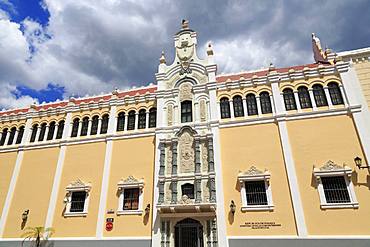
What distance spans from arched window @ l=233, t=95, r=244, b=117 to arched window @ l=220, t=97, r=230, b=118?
1.59 feet

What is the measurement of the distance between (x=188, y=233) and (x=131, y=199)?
14.5 feet

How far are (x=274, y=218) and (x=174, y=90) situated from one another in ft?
35.3

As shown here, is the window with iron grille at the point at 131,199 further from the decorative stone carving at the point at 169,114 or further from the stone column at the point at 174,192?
the decorative stone carving at the point at 169,114

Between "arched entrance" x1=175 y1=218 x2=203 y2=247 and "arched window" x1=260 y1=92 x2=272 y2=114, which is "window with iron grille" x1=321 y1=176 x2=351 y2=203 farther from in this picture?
"arched entrance" x1=175 y1=218 x2=203 y2=247

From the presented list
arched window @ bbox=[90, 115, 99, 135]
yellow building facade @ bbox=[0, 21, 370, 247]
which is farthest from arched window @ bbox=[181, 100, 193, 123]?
arched window @ bbox=[90, 115, 99, 135]

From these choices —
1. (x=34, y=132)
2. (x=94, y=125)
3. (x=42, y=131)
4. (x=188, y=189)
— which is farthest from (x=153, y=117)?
(x=34, y=132)

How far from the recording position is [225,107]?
1716cm

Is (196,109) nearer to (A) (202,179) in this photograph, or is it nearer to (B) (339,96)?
(A) (202,179)

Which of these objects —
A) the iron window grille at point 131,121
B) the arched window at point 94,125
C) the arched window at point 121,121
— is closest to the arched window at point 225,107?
the iron window grille at point 131,121

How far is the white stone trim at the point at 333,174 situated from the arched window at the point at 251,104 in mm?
5100

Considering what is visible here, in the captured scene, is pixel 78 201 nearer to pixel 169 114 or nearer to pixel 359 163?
pixel 169 114

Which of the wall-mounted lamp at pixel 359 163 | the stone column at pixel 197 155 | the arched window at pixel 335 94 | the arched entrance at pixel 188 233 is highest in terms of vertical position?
the arched window at pixel 335 94

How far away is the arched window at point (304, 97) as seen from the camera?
51.2ft

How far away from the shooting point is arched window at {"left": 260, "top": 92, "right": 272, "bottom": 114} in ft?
53.1
